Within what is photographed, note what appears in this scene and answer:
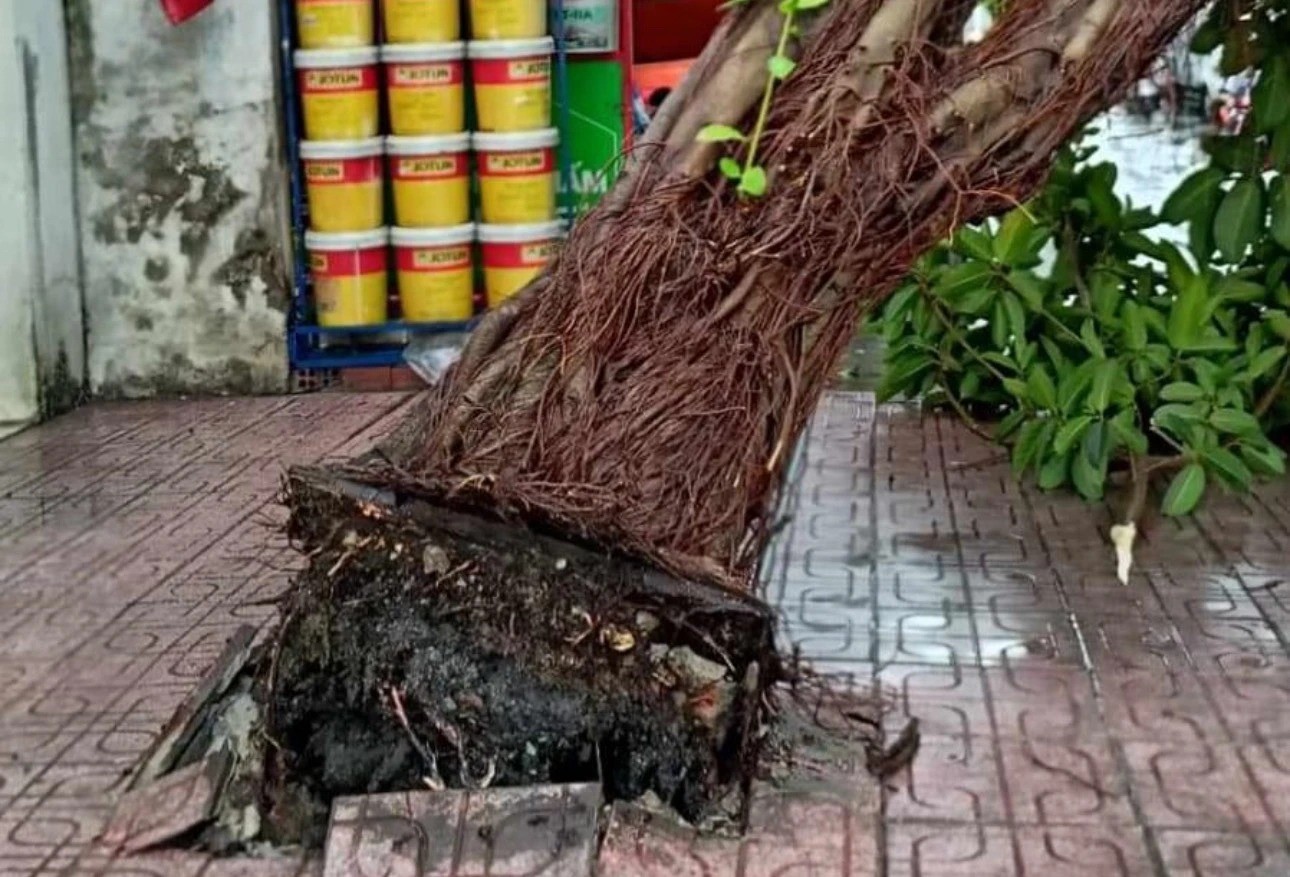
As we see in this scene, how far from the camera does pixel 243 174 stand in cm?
771

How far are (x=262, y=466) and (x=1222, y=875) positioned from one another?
4.17 meters

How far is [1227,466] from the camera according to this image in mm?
5305

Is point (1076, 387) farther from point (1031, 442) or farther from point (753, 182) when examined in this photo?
point (753, 182)

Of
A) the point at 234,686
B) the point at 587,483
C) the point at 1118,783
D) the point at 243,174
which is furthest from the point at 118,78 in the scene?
the point at 1118,783

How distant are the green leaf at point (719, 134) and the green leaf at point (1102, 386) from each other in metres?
2.49

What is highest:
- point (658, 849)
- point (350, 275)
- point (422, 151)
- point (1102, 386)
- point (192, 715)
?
point (422, 151)

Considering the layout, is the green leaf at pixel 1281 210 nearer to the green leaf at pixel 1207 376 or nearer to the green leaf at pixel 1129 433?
the green leaf at pixel 1207 376

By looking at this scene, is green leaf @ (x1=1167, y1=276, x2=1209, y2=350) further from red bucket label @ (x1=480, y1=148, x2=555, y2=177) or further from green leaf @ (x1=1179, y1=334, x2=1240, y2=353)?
red bucket label @ (x1=480, y1=148, x2=555, y2=177)

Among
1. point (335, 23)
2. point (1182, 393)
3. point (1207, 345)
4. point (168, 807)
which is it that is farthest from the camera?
point (335, 23)

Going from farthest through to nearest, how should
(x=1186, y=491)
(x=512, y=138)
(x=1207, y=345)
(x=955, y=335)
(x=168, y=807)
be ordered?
(x=512, y=138)
(x=955, y=335)
(x=1207, y=345)
(x=1186, y=491)
(x=168, y=807)

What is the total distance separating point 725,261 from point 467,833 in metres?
1.16

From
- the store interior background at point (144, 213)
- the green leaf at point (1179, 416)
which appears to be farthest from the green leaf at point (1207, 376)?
the store interior background at point (144, 213)

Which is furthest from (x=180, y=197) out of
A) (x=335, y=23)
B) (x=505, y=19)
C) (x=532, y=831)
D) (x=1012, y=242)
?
(x=532, y=831)

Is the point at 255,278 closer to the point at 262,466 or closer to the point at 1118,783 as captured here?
the point at 262,466
